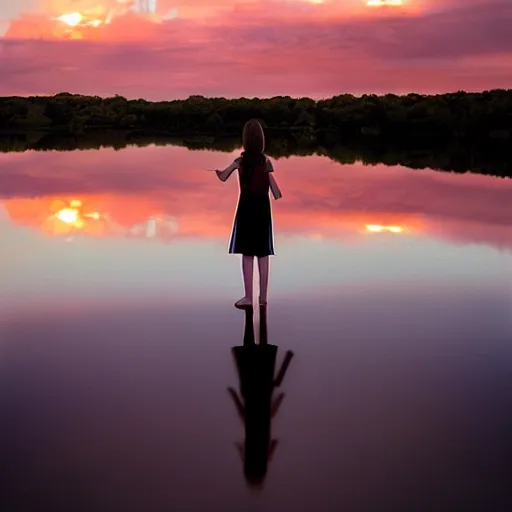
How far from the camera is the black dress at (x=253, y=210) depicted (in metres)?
6.54

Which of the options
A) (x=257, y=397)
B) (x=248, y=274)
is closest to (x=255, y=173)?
(x=248, y=274)

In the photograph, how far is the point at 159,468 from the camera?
11.7ft

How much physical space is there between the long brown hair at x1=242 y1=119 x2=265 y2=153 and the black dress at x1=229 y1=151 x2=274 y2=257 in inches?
2.4

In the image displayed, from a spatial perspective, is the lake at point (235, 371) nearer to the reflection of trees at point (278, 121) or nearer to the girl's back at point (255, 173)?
the girl's back at point (255, 173)

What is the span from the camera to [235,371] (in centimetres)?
494

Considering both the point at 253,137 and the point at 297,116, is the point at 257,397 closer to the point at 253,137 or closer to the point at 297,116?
the point at 253,137

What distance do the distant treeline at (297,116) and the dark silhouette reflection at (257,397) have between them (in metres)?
42.4

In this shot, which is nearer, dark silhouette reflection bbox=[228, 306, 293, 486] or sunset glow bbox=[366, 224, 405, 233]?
dark silhouette reflection bbox=[228, 306, 293, 486]

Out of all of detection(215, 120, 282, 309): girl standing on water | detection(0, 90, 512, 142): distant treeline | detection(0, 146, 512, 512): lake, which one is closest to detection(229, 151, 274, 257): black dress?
detection(215, 120, 282, 309): girl standing on water

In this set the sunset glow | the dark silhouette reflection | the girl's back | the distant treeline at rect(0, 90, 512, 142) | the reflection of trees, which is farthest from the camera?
the distant treeline at rect(0, 90, 512, 142)

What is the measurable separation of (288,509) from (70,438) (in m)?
1.14

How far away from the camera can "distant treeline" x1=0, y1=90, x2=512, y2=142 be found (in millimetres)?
48094

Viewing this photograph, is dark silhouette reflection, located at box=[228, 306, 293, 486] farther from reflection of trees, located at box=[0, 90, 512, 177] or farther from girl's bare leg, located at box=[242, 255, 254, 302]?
reflection of trees, located at box=[0, 90, 512, 177]

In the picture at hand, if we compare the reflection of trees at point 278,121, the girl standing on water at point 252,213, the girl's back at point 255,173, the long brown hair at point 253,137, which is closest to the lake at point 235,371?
the girl standing on water at point 252,213
